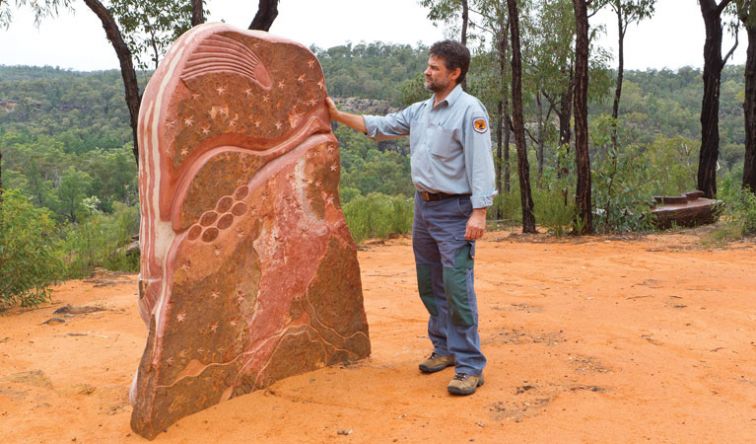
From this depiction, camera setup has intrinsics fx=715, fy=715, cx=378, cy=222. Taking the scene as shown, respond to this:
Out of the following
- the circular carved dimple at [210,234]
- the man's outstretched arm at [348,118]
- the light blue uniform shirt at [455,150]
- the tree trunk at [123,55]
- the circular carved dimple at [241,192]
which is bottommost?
the circular carved dimple at [210,234]

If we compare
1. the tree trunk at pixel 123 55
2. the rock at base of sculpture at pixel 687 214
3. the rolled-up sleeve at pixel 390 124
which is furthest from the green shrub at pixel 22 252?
the rock at base of sculpture at pixel 687 214

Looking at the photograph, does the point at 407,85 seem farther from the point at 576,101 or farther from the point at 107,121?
the point at 107,121

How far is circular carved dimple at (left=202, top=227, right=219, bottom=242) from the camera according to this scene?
326cm

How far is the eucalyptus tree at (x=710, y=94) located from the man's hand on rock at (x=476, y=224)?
11.0 m

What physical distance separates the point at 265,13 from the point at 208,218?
622cm

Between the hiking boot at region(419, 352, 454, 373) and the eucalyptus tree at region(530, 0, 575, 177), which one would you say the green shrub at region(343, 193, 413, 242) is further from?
the eucalyptus tree at region(530, 0, 575, 177)

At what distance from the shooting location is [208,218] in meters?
3.27

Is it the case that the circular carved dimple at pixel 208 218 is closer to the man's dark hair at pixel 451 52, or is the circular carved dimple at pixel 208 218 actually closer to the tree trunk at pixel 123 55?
the man's dark hair at pixel 451 52

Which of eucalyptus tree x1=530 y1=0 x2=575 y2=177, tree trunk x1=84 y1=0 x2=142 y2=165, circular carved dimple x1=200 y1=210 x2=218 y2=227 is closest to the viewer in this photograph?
circular carved dimple x1=200 y1=210 x2=218 y2=227

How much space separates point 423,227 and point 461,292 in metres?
0.41

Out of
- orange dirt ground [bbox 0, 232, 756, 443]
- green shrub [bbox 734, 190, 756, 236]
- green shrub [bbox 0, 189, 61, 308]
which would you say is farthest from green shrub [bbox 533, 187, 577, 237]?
green shrub [bbox 0, 189, 61, 308]

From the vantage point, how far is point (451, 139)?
339 cm

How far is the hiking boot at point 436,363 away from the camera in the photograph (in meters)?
3.71

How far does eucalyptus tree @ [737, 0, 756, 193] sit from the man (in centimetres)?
772
